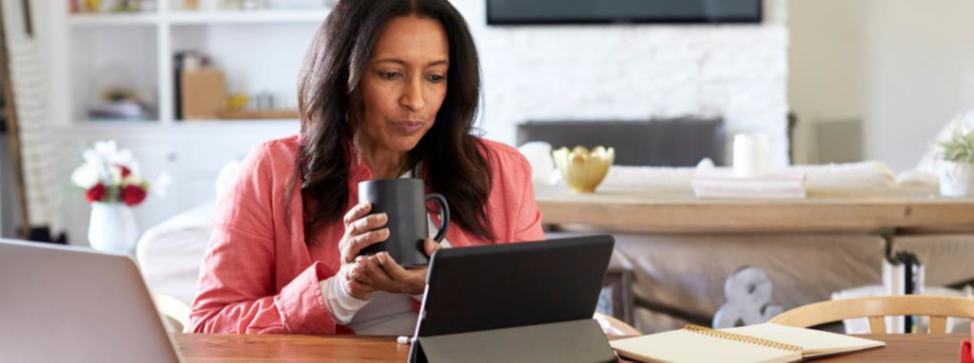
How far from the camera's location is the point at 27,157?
566cm

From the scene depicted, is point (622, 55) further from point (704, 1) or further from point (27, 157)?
point (27, 157)

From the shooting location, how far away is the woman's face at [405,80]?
1.59m

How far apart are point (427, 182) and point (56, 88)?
4.76m

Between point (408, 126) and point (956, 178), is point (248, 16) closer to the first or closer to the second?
point (956, 178)

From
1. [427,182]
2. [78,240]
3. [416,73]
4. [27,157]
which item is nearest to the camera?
[416,73]

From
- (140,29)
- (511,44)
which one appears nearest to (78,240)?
(140,29)

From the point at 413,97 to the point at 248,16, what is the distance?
456 centimetres

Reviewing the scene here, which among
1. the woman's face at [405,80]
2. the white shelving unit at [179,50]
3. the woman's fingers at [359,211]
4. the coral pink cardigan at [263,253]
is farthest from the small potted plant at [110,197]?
the white shelving unit at [179,50]

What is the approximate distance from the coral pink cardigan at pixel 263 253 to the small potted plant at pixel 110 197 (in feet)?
5.99

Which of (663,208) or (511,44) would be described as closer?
(663,208)

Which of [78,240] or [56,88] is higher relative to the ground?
[56,88]

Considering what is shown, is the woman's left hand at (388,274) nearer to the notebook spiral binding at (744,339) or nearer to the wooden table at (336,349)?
the wooden table at (336,349)

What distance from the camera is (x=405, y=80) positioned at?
5.24ft

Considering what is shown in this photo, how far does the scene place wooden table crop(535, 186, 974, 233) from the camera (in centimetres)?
262
